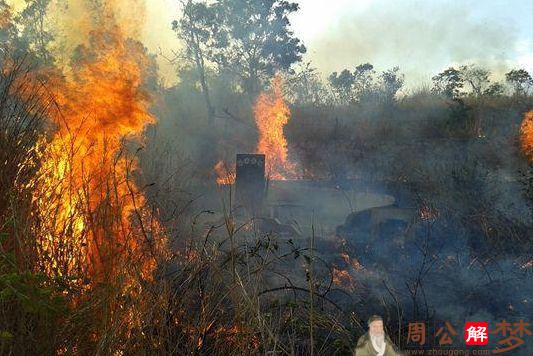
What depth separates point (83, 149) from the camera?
→ 6.54m

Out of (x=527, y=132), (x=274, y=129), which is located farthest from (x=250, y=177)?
(x=274, y=129)

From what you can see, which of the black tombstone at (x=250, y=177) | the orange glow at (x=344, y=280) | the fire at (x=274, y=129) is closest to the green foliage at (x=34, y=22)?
the fire at (x=274, y=129)

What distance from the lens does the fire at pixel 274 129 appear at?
24.4 metres

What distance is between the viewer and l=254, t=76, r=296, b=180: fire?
960 inches

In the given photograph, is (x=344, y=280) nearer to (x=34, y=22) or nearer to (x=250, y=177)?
(x=250, y=177)

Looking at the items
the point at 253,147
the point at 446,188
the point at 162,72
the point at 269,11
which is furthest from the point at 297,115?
the point at 446,188

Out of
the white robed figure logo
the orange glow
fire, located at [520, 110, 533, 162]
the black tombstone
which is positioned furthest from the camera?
fire, located at [520, 110, 533, 162]

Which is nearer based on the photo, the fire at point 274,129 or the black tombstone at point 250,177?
the black tombstone at point 250,177

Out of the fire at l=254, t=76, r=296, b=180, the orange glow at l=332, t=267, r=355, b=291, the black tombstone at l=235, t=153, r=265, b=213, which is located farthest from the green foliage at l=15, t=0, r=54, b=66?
the orange glow at l=332, t=267, r=355, b=291

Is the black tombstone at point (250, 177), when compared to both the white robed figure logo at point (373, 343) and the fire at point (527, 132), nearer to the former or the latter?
the fire at point (527, 132)

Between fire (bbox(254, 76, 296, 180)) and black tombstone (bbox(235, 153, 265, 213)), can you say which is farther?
fire (bbox(254, 76, 296, 180))

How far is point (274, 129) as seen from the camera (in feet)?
88.3

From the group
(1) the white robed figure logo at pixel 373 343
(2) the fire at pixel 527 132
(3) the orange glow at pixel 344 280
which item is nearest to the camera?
(1) the white robed figure logo at pixel 373 343

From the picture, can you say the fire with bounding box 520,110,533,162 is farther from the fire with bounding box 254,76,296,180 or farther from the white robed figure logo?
the white robed figure logo
